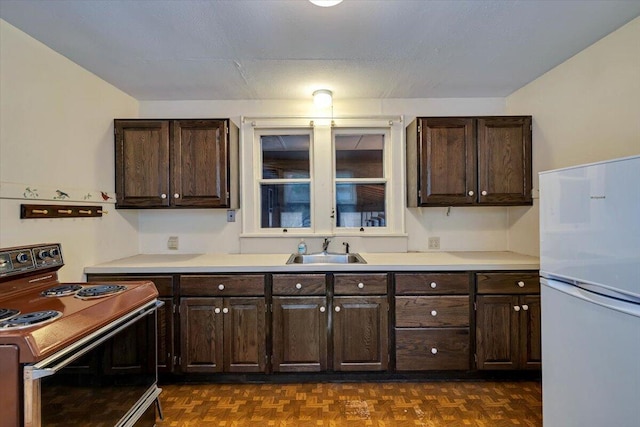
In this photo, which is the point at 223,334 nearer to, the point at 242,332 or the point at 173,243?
the point at 242,332

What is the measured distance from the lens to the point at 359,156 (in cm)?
312

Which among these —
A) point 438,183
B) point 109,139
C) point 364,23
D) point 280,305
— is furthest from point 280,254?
point 364,23

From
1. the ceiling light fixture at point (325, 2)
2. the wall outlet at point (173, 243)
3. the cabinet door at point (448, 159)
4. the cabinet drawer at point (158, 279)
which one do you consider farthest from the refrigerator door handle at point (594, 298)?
the wall outlet at point (173, 243)

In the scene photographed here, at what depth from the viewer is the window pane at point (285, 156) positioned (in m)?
3.10

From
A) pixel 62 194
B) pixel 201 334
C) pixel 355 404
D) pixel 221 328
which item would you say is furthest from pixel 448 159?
pixel 62 194

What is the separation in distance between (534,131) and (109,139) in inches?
133

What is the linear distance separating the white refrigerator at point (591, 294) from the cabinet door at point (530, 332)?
744mm

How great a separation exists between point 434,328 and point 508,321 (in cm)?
53

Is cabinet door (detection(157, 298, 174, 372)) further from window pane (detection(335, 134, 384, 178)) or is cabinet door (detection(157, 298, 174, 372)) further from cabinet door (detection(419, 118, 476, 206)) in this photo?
cabinet door (detection(419, 118, 476, 206))

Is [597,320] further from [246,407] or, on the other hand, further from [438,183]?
[246,407]

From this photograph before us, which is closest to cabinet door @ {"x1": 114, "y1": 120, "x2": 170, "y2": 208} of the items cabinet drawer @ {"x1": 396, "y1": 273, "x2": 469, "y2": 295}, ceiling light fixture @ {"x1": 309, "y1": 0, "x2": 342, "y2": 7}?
ceiling light fixture @ {"x1": 309, "y1": 0, "x2": 342, "y2": 7}

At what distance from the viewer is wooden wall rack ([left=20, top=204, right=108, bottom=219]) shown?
6.09 ft

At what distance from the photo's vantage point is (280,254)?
2.96 m

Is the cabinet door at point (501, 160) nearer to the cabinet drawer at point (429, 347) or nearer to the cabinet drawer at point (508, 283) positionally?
the cabinet drawer at point (508, 283)
